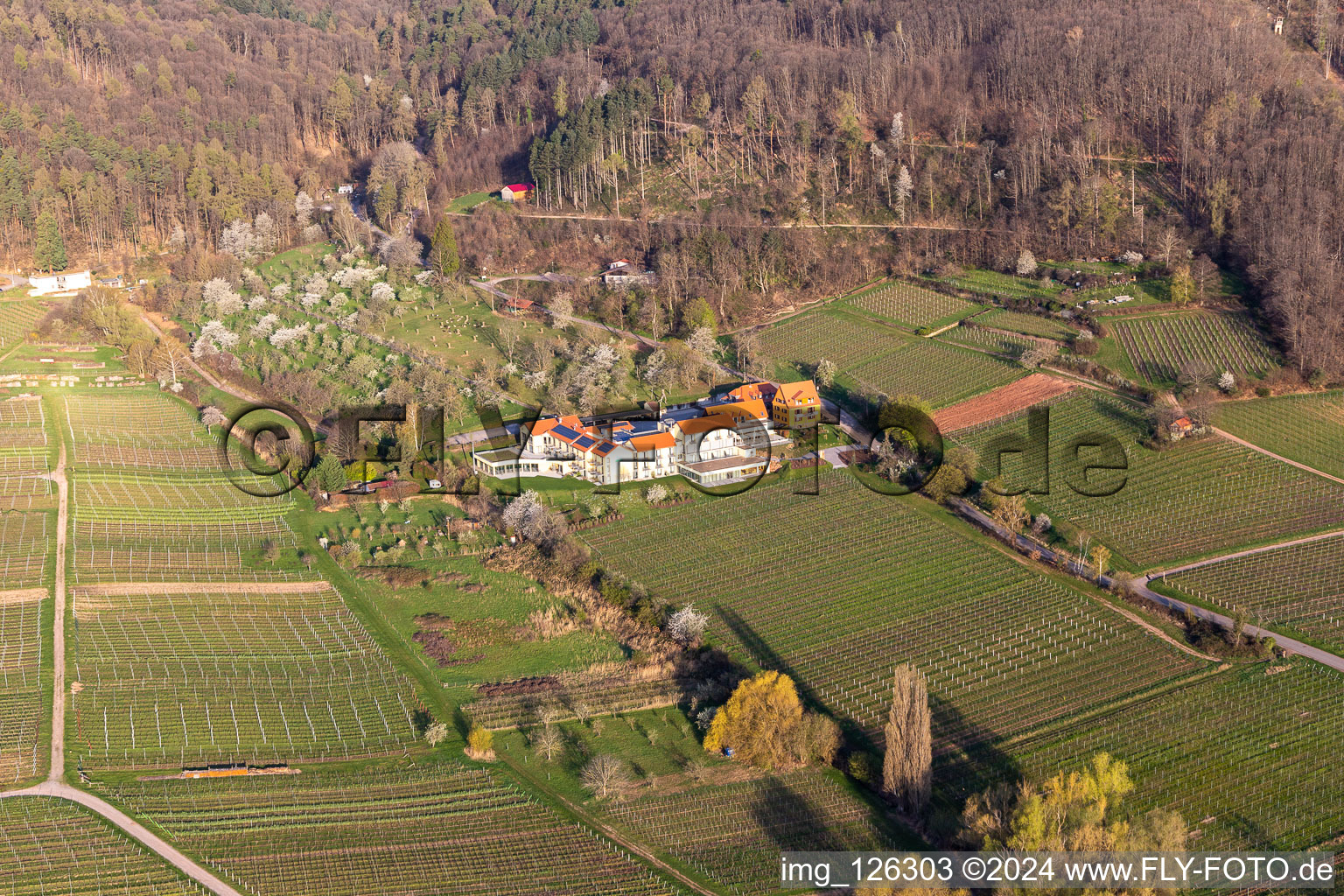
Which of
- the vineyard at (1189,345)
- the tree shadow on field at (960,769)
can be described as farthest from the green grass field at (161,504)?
the vineyard at (1189,345)

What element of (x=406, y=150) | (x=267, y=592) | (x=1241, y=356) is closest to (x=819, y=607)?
(x=267, y=592)

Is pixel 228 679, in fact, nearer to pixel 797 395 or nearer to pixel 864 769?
pixel 864 769

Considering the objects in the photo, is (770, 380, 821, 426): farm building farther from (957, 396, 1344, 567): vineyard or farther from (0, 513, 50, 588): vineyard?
(0, 513, 50, 588): vineyard

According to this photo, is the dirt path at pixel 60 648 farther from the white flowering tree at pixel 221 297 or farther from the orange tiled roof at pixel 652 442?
the orange tiled roof at pixel 652 442

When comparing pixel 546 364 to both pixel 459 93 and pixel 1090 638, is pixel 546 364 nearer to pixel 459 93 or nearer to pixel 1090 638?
pixel 1090 638

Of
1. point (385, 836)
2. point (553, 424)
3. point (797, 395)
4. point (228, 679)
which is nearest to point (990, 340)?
point (797, 395)

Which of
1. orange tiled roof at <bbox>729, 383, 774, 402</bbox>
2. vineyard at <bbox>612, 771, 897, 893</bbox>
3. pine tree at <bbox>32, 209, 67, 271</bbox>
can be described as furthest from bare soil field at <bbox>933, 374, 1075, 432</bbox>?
pine tree at <bbox>32, 209, 67, 271</bbox>

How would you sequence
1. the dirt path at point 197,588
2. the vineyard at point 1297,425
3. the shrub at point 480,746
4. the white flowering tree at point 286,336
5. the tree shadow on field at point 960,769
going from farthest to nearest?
the white flowering tree at point 286,336, the vineyard at point 1297,425, the dirt path at point 197,588, the shrub at point 480,746, the tree shadow on field at point 960,769
